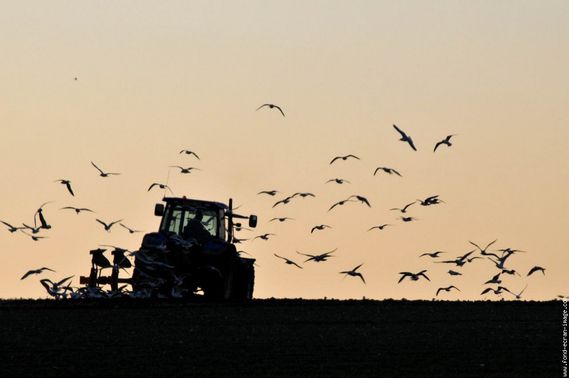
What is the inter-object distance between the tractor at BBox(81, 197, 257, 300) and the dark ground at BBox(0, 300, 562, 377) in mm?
1233

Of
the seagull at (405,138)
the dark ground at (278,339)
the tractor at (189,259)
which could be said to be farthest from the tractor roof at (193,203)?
the seagull at (405,138)

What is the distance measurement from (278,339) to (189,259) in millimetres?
15537

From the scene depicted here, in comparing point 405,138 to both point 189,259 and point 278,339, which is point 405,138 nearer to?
point 278,339

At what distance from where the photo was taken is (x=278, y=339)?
36.7 metres

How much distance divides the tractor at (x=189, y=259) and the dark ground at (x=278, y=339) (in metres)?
1.23

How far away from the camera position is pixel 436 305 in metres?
52.2

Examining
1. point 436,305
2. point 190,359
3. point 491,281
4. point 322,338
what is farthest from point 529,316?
point 190,359

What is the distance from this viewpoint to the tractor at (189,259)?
51.2 meters

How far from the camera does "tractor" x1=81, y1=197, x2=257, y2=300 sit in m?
51.2

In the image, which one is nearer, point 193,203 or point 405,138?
point 405,138

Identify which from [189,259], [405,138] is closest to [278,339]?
[405,138]

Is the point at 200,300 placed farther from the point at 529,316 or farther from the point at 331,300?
the point at 529,316

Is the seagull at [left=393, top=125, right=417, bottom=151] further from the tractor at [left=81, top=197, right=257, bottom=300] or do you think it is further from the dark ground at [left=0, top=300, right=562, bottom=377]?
the tractor at [left=81, top=197, right=257, bottom=300]

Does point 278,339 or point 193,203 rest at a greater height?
point 193,203
